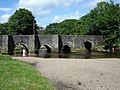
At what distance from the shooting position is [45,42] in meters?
72.4

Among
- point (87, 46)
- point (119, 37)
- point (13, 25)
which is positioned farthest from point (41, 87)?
point (13, 25)

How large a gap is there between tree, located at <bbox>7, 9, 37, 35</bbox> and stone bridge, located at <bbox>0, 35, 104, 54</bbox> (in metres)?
17.9

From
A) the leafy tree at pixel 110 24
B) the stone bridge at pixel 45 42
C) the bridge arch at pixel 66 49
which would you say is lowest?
the bridge arch at pixel 66 49

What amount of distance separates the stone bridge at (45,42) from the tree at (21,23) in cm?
1786

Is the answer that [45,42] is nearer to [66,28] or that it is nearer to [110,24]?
[110,24]

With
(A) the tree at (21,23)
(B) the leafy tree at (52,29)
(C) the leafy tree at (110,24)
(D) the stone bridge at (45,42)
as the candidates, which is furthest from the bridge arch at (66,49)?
(B) the leafy tree at (52,29)

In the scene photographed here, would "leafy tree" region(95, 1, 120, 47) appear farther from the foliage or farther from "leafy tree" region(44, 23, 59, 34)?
"leafy tree" region(44, 23, 59, 34)

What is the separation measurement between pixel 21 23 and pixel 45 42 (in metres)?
21.0

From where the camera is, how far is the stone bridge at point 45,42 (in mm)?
68000

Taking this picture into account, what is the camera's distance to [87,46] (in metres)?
79.9

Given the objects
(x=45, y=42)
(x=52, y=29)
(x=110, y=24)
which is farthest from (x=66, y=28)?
(x=45, y=42)

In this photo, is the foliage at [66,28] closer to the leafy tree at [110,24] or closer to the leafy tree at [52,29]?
the leafy tree at [52,29]

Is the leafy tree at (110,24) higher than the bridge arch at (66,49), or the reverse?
the leafy tree at (110,24)

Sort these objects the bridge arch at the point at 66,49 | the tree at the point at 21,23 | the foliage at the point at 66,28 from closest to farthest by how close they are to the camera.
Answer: the bridge arch at the point at 66,49
the tree at the point at 21,23
the foliage at the point at 66,28
